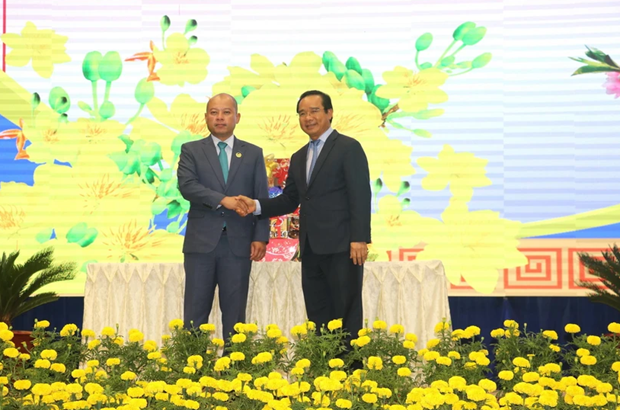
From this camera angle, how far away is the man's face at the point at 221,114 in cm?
423

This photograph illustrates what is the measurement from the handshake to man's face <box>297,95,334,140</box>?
0.56 meters

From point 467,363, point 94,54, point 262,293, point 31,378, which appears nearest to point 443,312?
point 262,293

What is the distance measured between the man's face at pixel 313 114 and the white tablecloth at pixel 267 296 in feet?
3.12

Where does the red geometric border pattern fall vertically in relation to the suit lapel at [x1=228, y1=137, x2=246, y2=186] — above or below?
below

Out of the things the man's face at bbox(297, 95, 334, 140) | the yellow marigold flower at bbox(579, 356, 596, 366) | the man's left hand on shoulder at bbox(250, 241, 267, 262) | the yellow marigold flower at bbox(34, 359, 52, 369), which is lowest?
the yellow marigold flower at bbox(34, 359, 52, 369)

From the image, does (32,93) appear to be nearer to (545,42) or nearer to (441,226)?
(441,226)

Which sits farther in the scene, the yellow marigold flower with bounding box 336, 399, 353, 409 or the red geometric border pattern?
the red geometric border pattern

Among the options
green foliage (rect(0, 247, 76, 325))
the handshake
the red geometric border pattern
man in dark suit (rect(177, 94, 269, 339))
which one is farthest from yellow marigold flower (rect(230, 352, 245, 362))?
the red geometric border pattern

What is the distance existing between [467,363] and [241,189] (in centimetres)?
209

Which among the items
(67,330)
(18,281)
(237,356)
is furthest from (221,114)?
(18,281)

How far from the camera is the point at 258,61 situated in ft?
20.6

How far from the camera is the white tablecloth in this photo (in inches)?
181

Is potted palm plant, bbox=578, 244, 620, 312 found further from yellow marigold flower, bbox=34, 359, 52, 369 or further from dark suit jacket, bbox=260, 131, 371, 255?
yellow marigold flower, bbox=34, 359, 52, 369

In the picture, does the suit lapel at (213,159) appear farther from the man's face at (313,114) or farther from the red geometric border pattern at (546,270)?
the red geometric border pattern at (546,270)
